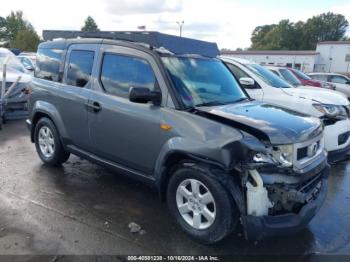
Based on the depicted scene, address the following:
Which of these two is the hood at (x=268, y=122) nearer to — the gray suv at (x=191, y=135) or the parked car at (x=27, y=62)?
the gray suv at (x=191, y=135)

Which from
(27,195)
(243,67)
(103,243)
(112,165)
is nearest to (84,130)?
(112,165)

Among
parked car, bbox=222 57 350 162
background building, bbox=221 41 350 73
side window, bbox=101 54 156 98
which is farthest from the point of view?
background building, bbox=221 41 350 73

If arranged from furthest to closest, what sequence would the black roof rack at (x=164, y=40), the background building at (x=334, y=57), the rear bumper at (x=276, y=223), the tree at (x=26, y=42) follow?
the background building at (x=334, y=57) → the tree at (x=26, y=42) → the black roof rack at (x=164, y=40) → the rear bumper at (x=276, y=223)

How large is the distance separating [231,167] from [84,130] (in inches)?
94.9

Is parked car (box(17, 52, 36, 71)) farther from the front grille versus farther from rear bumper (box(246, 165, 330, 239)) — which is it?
rear bumper (box(246, 165, 330, 239))

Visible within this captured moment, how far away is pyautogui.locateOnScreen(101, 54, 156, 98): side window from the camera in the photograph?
4129 millimetres

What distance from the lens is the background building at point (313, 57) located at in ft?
186

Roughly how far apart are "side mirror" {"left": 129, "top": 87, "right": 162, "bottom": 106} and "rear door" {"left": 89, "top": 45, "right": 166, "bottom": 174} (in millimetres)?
91

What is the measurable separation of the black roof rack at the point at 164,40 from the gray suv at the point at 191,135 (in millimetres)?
110

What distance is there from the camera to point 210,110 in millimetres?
3793

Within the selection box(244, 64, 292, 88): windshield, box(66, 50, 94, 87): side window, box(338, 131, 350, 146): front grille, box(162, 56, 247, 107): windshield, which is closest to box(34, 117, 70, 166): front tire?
box(66, 50, 94, 87): side window

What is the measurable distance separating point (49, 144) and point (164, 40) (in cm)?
270

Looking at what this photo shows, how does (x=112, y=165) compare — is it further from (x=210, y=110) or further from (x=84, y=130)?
(x=210, y=110)

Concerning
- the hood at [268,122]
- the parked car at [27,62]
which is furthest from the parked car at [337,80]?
the hood at [268,122]
